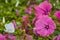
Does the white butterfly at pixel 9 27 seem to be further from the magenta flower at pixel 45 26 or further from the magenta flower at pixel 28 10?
the magenta flower at pixel 28 10

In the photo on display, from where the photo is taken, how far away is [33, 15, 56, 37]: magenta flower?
57.8 inches

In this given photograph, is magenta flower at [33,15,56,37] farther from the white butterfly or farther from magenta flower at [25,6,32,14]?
magenta flower at [25,6,32,14]

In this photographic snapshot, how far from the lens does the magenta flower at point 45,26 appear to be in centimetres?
147

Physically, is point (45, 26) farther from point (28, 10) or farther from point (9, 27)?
point (28, 10)

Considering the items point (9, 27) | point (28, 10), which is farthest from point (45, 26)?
point (28, 10)

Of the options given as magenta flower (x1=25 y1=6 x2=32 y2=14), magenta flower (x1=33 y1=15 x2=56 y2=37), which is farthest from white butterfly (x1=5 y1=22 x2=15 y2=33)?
magenta flower (x1=25 y1=6 x2=32 y2=14)

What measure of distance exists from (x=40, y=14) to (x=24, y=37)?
0.20 meters

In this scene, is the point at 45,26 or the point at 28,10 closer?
the point at 45,26

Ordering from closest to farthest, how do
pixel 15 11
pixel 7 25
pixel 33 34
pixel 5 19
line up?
1. pixel 7 25
2. pixel 33 34
3. pixel 5 19
4. pixel 15 11

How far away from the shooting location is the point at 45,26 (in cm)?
149

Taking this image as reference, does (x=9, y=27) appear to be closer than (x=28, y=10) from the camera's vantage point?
Yes

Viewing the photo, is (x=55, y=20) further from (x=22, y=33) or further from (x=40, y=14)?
(x=22, y=33)

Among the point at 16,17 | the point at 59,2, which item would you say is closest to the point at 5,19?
the point at 16,17

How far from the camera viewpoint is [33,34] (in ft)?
5.15
